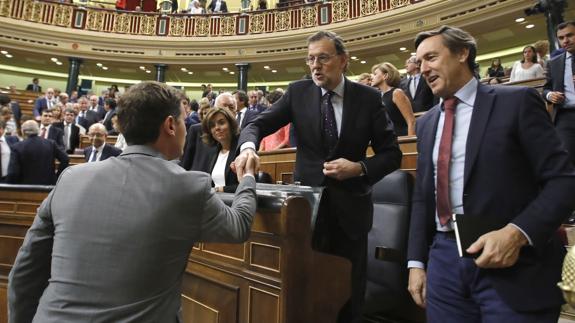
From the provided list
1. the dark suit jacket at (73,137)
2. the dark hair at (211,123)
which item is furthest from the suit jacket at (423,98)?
the dark suit jacket at (73,137)

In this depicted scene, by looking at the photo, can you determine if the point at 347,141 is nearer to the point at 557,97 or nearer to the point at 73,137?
the point at 557,97

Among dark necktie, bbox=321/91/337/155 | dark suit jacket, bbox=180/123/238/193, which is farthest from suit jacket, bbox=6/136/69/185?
dark necktie, bbox=321/91/337/155

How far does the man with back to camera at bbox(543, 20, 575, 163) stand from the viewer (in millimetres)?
2545

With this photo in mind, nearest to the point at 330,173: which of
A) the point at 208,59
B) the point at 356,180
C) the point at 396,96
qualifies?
the point at 356,180

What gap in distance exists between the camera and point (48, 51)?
12.0 m

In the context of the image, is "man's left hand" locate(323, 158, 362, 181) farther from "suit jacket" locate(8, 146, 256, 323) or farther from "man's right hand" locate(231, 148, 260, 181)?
"suit jacket" locate(8, 146, 256, 323)

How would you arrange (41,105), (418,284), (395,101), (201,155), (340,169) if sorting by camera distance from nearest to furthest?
(418,284)
(340,169)
(201,155)
(395,101)
(41,105)

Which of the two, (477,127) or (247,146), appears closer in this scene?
(477,127)

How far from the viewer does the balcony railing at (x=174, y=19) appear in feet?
36.2

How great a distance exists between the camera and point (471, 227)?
977 mm

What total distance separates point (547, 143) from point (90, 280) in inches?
42.8

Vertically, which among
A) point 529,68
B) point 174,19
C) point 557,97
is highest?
point 174,19

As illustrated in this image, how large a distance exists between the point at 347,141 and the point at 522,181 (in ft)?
1.96

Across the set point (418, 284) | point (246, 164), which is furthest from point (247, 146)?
point (418, 284)
